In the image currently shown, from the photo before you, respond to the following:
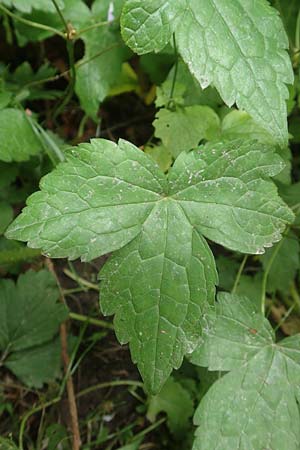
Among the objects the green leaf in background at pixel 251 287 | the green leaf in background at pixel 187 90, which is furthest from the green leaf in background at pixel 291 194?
the green leaf in background at pixel 187 90

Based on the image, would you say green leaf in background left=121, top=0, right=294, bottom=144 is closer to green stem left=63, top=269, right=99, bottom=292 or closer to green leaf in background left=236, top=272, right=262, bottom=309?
green leaf in background left=236, top=272, right=262, bottom=309

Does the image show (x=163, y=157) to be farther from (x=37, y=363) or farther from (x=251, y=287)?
(x=37, y=363)

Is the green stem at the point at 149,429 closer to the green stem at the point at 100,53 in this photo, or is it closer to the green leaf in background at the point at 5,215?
the green leaf in background at the point at 5,215

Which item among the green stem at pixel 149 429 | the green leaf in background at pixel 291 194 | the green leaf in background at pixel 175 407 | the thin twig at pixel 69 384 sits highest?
the green leaf in background at pixel 291 194

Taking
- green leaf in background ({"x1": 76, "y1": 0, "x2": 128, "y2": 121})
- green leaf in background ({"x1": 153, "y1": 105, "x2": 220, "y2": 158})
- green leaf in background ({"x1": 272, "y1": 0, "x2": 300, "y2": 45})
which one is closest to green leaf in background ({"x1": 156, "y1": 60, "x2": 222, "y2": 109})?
green leaf in background ({"x1": 153, "y1": 105, "x2": 220, "y2": 158})

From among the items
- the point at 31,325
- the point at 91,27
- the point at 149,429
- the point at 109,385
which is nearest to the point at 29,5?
the point at 91,27
